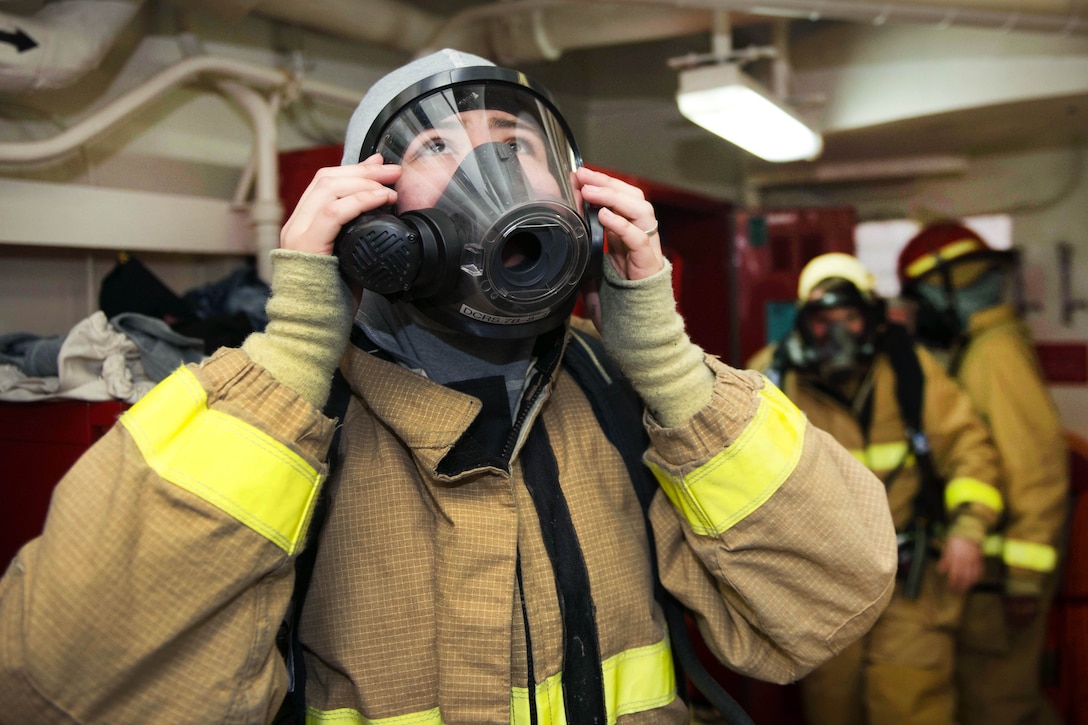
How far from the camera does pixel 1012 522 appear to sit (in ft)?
10.1

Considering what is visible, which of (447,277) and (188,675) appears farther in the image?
(447,277)

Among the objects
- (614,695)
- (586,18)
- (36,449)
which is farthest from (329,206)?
(586,18)

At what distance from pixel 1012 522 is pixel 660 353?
2657mm

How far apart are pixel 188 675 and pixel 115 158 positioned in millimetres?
1932

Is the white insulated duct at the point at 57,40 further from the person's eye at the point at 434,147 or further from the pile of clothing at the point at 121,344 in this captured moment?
the person's eye at the point at 434,147

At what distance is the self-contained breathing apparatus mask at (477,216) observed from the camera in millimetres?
1011

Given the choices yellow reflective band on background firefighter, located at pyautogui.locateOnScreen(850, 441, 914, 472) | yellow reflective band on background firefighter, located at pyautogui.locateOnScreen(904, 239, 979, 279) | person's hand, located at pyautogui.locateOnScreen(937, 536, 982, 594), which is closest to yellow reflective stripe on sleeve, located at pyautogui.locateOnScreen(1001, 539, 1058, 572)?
person's hand, located at pyautogui.locateOnScreen(937, 536, 982, 594)

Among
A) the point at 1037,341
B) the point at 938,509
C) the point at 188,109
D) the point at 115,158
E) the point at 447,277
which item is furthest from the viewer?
the point at 1037,341

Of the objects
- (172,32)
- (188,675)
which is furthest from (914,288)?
(188,675)

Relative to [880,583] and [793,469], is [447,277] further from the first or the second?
[880,583]

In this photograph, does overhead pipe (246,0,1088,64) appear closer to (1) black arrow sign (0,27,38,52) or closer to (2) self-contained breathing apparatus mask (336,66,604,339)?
(1) black arrow sign (0,27,38,52)

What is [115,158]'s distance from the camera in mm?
2352

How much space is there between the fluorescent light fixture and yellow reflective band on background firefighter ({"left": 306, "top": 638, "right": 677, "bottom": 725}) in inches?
84.2

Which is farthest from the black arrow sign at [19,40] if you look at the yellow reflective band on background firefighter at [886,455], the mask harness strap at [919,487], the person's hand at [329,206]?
the mask harness strap at [919,487]
